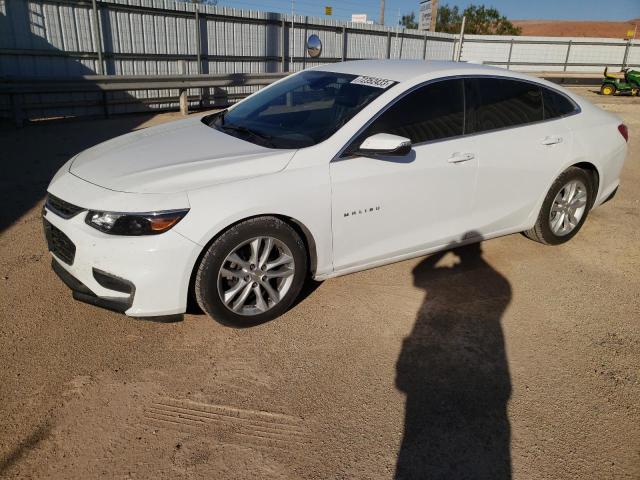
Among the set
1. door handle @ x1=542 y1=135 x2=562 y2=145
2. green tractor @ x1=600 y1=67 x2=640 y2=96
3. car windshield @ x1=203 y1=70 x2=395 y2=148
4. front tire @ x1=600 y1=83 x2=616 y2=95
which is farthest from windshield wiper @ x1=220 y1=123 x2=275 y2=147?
front tire @ x1=600 y1=83 x2=616 y2=95

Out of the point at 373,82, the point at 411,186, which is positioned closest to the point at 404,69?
the point at 373,82

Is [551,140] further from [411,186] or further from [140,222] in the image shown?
[140,222]

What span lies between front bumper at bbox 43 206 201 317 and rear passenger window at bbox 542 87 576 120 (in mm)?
3323

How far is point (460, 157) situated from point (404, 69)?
843 millimetres

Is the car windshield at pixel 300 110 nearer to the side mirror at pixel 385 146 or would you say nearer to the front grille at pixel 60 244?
the side mirror at pixel 385 146

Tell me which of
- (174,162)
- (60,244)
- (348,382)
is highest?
(174,162)

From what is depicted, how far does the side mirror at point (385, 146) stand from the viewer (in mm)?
3504

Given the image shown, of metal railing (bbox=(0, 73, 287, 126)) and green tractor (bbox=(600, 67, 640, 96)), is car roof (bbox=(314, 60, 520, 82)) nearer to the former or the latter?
metal railing (bbox=(0, 73, 287, 126))

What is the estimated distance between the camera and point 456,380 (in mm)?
3156

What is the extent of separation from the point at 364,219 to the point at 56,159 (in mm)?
5890

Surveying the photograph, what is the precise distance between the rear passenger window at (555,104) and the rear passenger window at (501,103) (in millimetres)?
70

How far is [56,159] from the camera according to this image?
7844 mm

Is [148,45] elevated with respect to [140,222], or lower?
elevated

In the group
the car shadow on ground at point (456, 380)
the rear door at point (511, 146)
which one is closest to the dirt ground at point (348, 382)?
the car shadow on ground at point (456, 380)
